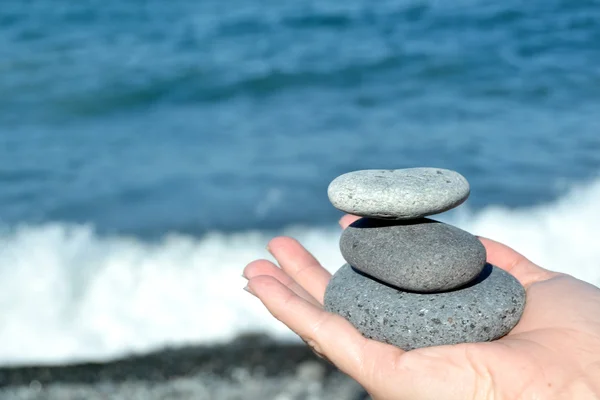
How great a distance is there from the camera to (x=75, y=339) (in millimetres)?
4277

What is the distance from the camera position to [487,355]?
221 cm

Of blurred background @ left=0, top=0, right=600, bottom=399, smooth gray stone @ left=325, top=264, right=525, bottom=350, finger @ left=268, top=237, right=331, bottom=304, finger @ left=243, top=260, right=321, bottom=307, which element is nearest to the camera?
smooth gray stone @ left=325, top=264, right=525, bottom=350

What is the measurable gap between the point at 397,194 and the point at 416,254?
0.24 meters

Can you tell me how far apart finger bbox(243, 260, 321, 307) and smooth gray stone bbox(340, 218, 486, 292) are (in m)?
0.24

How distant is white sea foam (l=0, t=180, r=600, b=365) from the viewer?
4293mm

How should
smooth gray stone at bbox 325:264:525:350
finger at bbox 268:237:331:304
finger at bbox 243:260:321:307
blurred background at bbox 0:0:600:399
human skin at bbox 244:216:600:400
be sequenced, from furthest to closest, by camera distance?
1. blurred background at bbox 0:0:600:399
2. finger at bbox 268:237:331:304
3. finger at bbox 243:260:321:307
4. smooth gray stone at bbox 325:264:525:350
5. human skin at bbox 244:216:600:400

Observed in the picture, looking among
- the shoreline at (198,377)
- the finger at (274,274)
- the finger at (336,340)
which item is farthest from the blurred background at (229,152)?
the finger at (336,340)

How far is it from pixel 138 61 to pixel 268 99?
219cm

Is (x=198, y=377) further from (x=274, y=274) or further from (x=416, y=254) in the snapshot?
(x=416, y=254)

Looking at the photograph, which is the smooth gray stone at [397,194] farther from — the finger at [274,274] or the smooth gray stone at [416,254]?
the finger at [274,274]

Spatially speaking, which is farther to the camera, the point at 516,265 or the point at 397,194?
the point at 516,265

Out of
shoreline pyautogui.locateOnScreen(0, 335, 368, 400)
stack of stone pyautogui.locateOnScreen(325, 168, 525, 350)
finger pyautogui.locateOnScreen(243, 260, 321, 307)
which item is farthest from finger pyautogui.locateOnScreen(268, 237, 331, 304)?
shoreline pyautogui.locateOnScreen(0, 335, 368, 400)

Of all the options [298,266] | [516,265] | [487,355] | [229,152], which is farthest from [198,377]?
[229,152]

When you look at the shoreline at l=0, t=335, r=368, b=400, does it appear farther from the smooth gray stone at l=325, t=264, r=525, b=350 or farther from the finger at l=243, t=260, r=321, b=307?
the smooth gray stone at l=325, t=264, r=525, b=350
